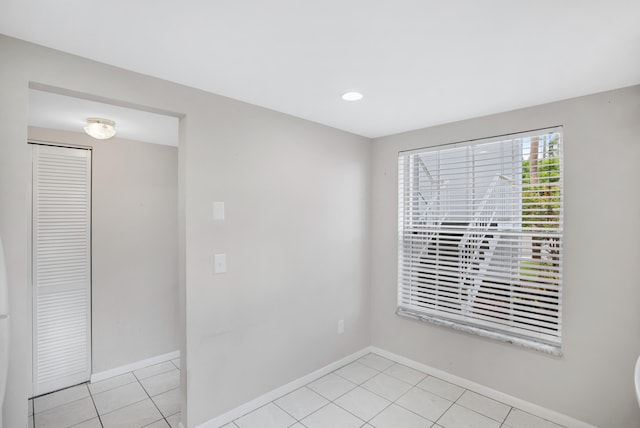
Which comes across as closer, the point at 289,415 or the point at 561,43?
the point at 561,43

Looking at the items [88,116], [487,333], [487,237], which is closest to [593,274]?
[487,237]

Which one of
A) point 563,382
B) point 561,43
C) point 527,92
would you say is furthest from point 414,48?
point 563,382

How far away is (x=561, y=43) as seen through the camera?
5.07 feet

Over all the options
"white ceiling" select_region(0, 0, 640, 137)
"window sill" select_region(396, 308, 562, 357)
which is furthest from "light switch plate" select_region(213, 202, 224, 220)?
"window sill" select_region(396, 308, 562, 357)

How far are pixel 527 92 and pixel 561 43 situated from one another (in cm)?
66

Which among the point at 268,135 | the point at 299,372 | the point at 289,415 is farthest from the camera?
the point at 299,372

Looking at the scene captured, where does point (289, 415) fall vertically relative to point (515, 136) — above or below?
below

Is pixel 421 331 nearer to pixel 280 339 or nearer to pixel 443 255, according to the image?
pixel 443 255

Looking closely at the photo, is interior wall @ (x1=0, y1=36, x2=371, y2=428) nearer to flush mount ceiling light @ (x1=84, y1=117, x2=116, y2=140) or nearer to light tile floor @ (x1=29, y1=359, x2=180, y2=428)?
light tile floor @ (x1=29, y1=359, x2=180, y2=428)

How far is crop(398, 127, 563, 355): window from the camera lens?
2375mm

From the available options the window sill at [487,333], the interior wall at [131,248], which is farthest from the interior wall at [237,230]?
the interior wall at [131,248]

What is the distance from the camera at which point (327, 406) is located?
8.25ft

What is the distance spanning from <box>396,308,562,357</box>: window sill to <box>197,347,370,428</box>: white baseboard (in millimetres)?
726

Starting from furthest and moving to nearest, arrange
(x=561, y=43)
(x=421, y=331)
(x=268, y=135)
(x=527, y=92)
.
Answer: (x=421, y=331), (x=268, y=135), (x=527, y=92), (x=561, y=43)
